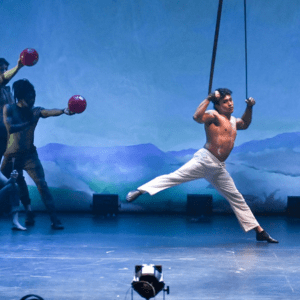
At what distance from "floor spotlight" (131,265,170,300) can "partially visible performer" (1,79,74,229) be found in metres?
3.88

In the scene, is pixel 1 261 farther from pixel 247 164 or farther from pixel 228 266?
pixel 247 164

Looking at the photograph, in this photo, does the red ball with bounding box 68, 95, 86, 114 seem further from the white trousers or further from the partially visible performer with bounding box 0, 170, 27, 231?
the white trousers

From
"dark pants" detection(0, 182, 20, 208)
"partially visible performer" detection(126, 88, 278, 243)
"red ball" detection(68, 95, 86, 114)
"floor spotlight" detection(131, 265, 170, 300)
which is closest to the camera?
"floor spotlight" detection(131, 265, 170, 300)

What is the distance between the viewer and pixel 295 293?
9.48 feet

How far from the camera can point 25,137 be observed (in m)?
6.13

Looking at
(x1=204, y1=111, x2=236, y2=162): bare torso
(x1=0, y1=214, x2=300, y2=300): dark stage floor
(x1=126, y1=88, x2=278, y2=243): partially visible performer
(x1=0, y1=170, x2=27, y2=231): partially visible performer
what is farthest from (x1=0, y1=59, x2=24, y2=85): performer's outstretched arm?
(x1=204, y1=111, x2=236, y2=162): bare torso

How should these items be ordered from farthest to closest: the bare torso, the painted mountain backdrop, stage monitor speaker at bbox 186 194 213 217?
Result: 1. the painted mountain backdrop
2. stage monitor speaker at bbox 186 194 213 217
3. the bare torso

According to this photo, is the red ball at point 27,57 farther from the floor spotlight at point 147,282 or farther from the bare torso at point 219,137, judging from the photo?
the floor spotlight at point 147,282

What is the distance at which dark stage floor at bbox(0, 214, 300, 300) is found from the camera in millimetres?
2957

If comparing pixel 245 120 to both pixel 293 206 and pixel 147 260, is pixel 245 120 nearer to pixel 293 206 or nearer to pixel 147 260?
pixel 147 260

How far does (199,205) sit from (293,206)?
152 centimetres

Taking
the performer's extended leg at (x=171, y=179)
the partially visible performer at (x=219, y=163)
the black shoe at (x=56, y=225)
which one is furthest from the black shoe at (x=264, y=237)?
the black shoe at (x=56, y=225)

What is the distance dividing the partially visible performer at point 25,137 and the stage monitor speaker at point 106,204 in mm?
1579

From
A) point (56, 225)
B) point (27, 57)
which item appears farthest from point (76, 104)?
point (56, 225)
